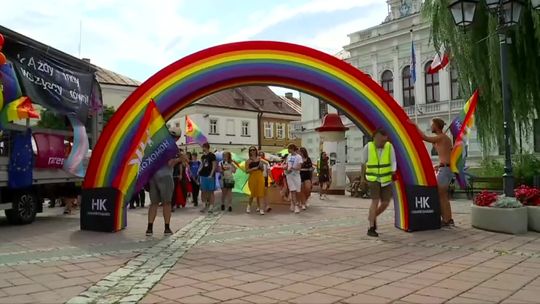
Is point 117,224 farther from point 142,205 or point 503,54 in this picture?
point 503,54

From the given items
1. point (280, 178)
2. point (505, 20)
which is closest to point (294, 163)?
point (280, 178)

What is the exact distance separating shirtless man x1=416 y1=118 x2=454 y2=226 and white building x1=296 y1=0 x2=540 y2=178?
26.7 m

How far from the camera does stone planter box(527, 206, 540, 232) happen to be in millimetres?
8734

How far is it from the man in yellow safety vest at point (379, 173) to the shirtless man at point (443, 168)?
1.08 metres

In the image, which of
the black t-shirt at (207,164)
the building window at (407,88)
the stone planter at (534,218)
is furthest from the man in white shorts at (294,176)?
the building window at (407,88)

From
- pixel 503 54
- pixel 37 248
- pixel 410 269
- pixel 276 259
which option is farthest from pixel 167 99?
pixel 503 54

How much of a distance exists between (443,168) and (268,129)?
175 feet

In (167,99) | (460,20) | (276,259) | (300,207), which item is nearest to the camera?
(276,259)

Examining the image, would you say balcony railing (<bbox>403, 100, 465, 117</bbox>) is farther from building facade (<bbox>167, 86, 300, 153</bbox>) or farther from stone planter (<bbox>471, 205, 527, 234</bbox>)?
stone planter (<bbox>471, 205, 527, 234</bbox>)

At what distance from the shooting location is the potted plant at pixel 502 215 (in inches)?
336

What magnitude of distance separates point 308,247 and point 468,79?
29.8 ft

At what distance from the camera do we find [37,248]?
7.56 metres

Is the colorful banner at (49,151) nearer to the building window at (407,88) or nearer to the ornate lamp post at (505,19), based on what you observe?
the ornate lamp post at (505,19)

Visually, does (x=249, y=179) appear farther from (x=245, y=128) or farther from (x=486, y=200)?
(x=245, y=128)
